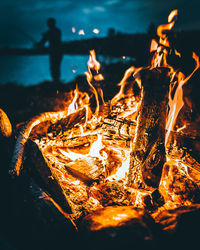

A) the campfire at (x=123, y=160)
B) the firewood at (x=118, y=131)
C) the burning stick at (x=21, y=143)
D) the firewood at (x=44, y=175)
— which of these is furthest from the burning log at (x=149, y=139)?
the burning stick at (x=21, y=143)

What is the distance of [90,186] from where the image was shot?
1.94 meters

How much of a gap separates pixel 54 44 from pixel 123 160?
720cm

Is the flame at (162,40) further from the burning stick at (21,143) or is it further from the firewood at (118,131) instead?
the burning stick at (21,143)

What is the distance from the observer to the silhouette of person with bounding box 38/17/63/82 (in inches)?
271

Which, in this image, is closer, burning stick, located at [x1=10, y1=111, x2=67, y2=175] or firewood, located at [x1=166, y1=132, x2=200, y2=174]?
burning stick, located at [x1=10, y1=111, x2=67, y2=175]

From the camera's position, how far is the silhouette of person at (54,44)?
6.88 m

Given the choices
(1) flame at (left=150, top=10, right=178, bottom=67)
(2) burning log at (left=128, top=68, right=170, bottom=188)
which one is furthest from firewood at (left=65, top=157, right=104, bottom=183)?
(1) flame at (left=150, top=10, right=178, bottom=67)

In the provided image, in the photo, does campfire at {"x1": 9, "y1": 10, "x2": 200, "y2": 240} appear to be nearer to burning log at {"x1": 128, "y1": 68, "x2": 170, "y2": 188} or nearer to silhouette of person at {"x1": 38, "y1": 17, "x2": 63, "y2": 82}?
burning log at {"x1": 128, "y1": 68, "x2": 170, "y2": 188}

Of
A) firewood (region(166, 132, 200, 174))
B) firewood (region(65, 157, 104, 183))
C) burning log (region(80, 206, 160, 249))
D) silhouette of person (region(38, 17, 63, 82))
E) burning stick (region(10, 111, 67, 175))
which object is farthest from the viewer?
silhouette of person (region(38, 17, 63, 82))

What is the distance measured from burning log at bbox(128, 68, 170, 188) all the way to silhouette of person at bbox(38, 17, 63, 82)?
6.94m

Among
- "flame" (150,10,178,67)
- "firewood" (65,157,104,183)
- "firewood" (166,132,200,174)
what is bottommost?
"firewood" (65,157,104,183)

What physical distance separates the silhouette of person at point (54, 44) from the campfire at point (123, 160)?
6154 millimetres

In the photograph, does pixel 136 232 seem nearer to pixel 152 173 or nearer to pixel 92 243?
pixel 92 243

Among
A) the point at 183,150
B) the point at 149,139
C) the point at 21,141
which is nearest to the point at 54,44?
the point at 21,141
